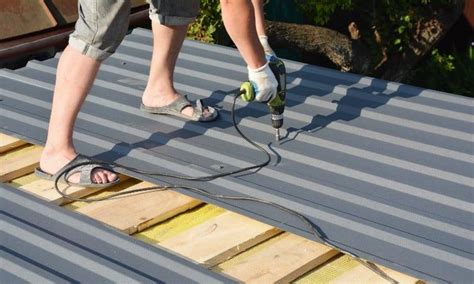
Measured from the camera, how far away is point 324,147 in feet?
13.6

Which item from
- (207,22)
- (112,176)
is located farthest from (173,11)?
(207,22)

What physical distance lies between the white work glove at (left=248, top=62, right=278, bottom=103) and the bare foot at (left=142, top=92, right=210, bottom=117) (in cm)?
61

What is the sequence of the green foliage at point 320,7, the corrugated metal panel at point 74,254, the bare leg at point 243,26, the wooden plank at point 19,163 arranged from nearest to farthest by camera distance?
the corrugated metal panel at point 74,254
the bare leg at point 243,26
the wooden plank at point 19,163
the green foliage at point 320,7

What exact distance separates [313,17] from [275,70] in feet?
9.54

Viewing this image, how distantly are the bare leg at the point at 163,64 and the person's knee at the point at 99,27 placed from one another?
60 cm

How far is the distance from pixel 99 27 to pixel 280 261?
1.22 meters

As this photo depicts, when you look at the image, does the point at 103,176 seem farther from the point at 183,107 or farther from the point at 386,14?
the point at 386,14

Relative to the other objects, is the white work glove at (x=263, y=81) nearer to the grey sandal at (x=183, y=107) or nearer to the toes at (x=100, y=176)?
the grey sandal at (x=183, y=107)

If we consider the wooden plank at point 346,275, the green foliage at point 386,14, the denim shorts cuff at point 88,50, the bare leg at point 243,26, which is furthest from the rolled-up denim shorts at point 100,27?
the green foliage at point 386,14

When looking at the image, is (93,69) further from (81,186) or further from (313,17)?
(313,17)

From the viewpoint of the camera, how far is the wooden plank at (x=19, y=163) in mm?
4074

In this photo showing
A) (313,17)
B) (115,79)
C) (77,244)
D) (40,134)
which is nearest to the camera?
(77,244)

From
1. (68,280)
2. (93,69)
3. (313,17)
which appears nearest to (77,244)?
(68,280)

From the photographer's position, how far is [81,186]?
12.7ft
